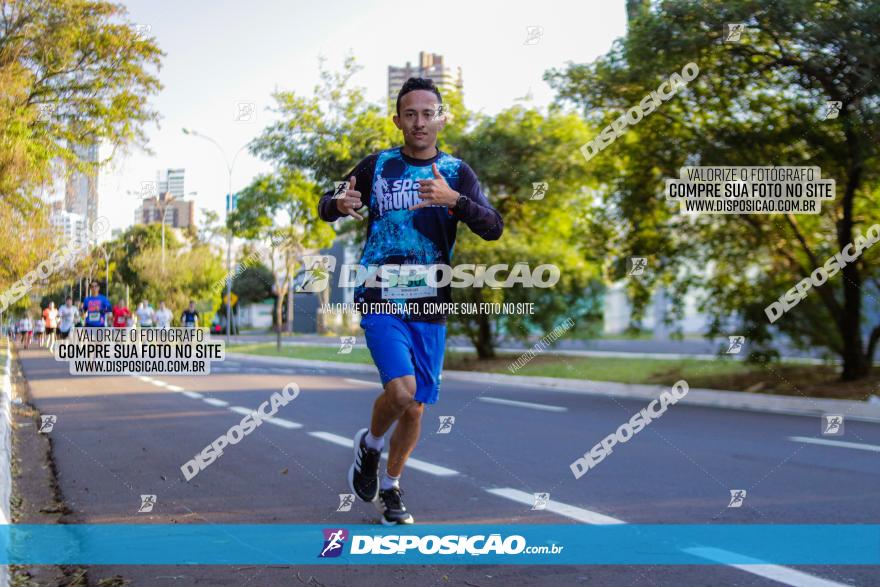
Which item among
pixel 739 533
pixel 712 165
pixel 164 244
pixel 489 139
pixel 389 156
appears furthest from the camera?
pixel 489 139

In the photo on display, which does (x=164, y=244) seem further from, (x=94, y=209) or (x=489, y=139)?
(x=489, y=139)

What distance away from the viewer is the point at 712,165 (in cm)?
1261

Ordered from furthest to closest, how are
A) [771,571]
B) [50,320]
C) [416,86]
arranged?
[50,320], [416,86], [771,571]

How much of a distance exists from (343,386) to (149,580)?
11.2 m

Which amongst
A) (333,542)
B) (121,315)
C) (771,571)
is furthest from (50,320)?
(771,571)

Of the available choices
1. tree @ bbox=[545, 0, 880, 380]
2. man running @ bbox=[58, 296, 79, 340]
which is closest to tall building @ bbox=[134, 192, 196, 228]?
man running @ bbox=[58, 296, 79, 340]

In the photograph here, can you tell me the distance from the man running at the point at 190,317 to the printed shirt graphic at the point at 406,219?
5582 millimetres

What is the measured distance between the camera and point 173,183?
9.11 meters

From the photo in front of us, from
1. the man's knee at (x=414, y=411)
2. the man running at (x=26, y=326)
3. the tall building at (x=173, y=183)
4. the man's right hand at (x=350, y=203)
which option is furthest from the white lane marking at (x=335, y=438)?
the man running at (x=26, y=326)

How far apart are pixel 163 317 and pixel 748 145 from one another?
868 cm

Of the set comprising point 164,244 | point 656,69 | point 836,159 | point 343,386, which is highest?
point 656,69

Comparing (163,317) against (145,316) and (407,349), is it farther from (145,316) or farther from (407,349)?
(407,349)

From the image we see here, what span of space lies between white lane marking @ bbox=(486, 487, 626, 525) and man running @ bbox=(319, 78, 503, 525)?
1250mm

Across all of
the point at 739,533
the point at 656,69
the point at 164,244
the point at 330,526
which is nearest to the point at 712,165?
the point at 656,69
